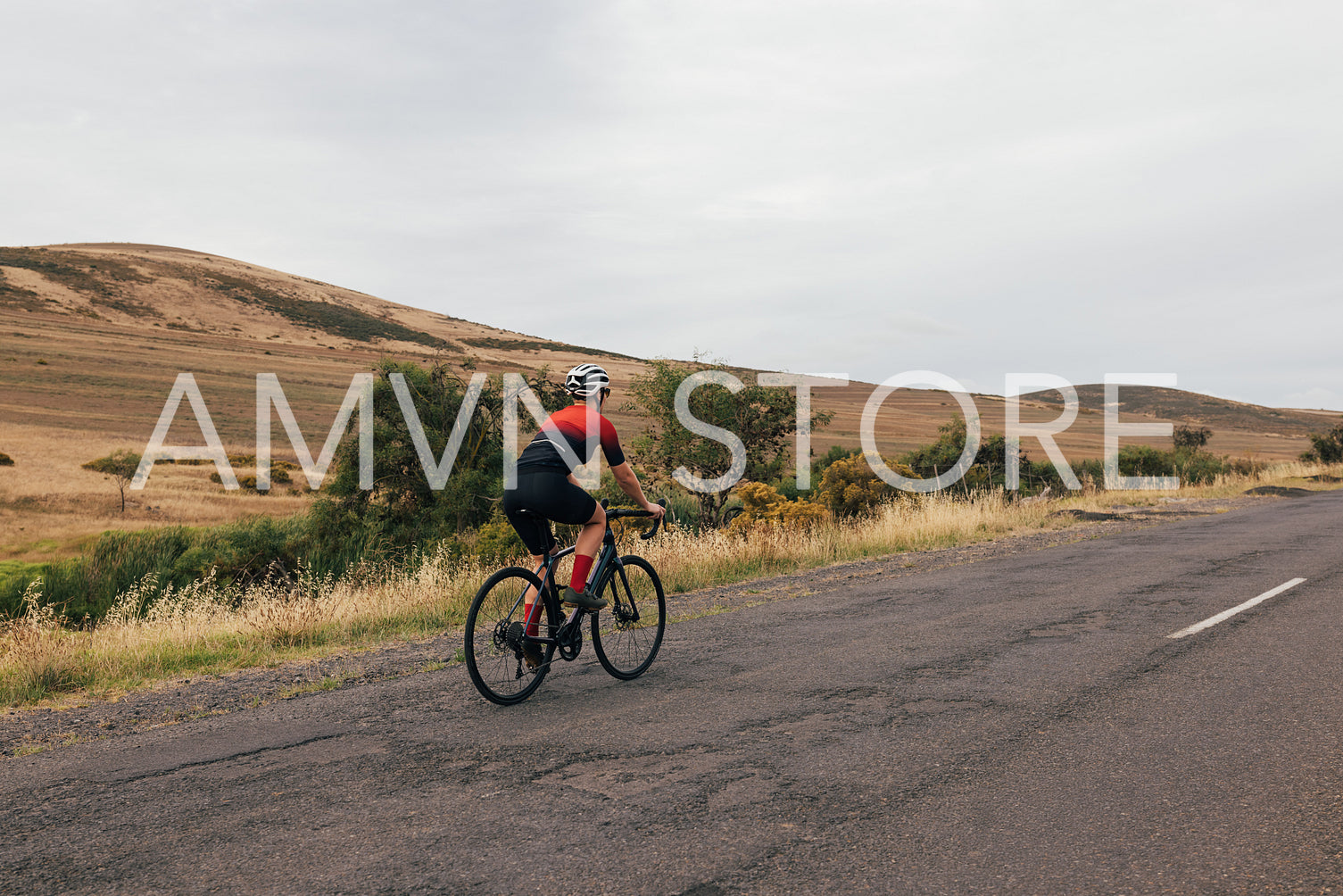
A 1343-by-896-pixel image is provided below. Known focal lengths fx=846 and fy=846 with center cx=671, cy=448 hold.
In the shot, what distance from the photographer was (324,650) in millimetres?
8000

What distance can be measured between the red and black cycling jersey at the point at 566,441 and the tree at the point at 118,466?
38.5m

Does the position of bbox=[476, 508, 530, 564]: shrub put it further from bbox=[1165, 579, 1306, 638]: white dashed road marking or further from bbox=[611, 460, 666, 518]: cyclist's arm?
bbox=[1165, 579, 1306, 638]: white dashed road marking

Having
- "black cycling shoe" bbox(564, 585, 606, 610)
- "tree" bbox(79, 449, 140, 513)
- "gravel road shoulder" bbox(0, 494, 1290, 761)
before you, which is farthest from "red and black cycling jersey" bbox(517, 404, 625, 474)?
"tree" bbox(79, 449, 140, 513)

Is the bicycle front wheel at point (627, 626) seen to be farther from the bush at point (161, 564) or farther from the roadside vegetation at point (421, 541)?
the bush at point (161, 564)

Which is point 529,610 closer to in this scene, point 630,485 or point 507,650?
point 507,650

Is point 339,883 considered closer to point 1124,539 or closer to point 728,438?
point 1124,539

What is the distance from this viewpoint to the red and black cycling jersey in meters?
5.84

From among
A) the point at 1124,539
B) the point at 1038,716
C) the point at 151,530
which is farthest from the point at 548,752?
the point at 151,530

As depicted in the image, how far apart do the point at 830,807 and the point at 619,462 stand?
2.74 metres

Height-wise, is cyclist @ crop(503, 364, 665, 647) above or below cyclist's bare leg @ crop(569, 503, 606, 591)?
above

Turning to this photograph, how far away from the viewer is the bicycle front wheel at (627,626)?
657 centimetres

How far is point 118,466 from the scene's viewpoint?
40.0 m

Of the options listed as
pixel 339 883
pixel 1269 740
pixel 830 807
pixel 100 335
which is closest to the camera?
pixel 339 883

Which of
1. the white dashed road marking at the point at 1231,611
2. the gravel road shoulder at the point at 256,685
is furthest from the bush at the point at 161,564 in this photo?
the white dashed road marking at the point at 1231,611
